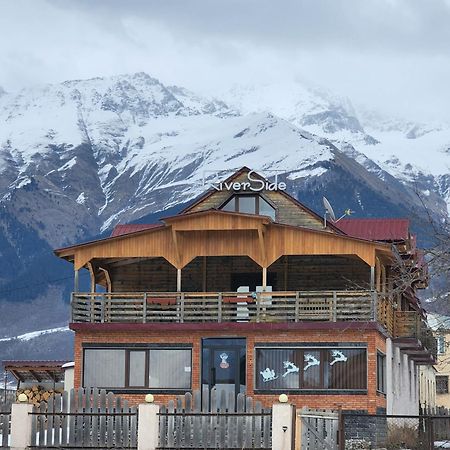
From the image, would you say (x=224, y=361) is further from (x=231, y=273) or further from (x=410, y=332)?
(x=410, y=332)

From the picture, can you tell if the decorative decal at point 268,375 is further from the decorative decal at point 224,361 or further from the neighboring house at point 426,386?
the neighboring house at point 426,386

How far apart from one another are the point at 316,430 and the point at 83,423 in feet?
22.9

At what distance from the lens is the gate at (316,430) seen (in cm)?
3447

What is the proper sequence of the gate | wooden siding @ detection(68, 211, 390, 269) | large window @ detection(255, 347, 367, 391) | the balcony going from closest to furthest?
the gate, large window @ detection(255, 347, 367, 391), wooden siding @ detection(68, 211, 390, 269), the balcony

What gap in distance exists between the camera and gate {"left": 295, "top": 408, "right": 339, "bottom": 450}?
3447cm

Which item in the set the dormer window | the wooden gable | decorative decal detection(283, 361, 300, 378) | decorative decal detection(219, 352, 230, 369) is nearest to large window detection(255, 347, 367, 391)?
decorative decal detection(283, 361, 300, 378)

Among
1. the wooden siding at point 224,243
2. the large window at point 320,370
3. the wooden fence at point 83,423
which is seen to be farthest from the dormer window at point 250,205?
the wooden fence at point 83,423

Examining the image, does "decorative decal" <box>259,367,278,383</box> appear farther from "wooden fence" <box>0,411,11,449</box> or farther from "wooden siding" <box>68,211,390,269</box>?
"wooden fence" <box>0,411,11,449</box>

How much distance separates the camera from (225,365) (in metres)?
52.8

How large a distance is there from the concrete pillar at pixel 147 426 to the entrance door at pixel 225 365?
1653 cm

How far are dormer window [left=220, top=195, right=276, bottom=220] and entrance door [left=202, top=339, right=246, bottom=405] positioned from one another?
27.7 feet

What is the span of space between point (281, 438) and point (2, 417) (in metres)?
7.68

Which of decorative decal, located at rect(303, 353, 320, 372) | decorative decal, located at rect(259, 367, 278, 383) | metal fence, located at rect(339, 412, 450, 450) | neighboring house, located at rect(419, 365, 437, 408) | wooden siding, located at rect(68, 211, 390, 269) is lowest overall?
metal fence, located at rect(339, 412, 450, 450)

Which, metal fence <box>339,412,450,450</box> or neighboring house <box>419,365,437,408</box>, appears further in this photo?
neighboring house <box>419,365,437,408</box>
